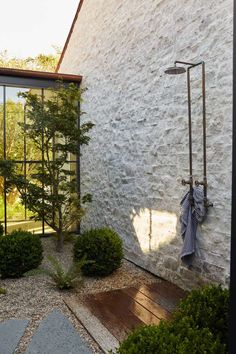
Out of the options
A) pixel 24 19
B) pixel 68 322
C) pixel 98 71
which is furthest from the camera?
Result: pixel 24 19

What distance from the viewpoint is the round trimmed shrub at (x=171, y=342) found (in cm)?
192

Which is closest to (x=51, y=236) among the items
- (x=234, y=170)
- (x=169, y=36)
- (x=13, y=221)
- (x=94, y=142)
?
(x=13, y=221)

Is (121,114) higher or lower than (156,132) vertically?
higher

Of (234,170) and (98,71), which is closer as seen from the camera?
(234,170)

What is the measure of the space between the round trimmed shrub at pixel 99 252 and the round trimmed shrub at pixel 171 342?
9.31 feet

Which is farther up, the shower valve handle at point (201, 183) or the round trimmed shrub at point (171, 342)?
the shower valve handle at point (201, 183)

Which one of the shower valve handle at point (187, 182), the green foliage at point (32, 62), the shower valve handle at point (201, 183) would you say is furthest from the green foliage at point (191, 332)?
the green foliage at point (32, 62)

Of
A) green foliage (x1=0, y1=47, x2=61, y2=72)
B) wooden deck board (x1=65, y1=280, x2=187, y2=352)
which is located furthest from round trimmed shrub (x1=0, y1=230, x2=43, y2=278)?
green foliage (x1=0, y1=47, x2=61, y2=72)

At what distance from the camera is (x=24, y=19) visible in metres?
19.1

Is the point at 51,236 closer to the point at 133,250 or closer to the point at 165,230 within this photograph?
the point at 133,250

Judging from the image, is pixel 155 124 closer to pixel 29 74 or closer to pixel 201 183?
pixel 201 183

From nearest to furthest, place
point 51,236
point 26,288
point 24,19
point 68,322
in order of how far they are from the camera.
A: 1. point 68,322
2. point 26,288
3. point 51,236
4. point 24,19

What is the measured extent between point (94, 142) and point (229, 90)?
407 centimetres

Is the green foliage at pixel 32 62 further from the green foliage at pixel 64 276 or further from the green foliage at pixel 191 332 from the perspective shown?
the green foliage at pixel 191 332
